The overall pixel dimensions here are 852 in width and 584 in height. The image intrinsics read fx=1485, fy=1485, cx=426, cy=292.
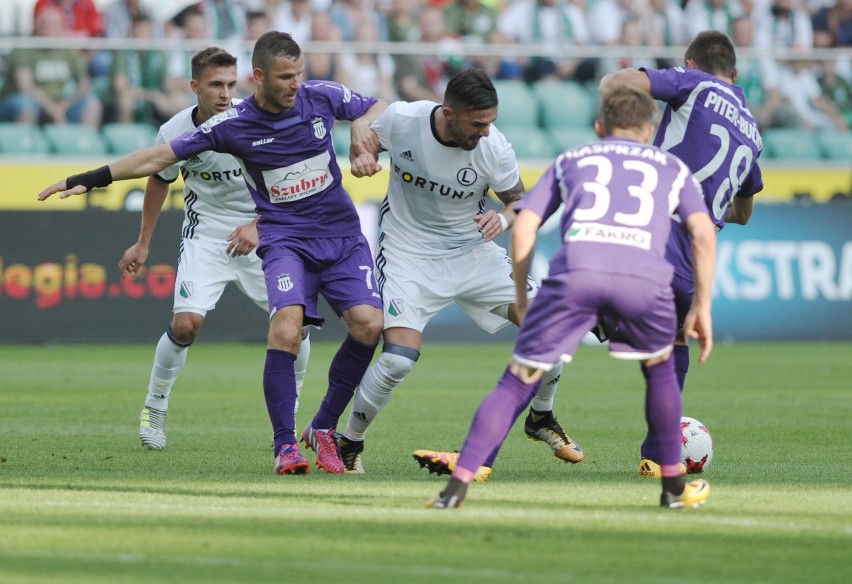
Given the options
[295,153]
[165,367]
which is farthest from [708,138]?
[165,367]

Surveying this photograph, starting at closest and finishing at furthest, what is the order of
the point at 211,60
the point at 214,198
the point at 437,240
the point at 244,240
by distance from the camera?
1. the point at 437,240
2. the point at 244,240
3. the point at 211,60
4. the point at 214,198

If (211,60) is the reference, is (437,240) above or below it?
below

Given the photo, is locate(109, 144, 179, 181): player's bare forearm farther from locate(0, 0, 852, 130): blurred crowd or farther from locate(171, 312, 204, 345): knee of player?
locate(0, 0, 852, 130): blurred crowd

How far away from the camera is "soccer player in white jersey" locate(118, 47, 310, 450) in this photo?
8.72 m

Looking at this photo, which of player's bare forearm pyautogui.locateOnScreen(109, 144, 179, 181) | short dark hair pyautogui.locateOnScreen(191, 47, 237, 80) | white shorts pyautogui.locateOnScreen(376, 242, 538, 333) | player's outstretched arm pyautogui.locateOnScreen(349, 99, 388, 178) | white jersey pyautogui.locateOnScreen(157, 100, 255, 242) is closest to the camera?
player's bare forearm pyautogui.locateOnScreen(109, 144, 179, 181)

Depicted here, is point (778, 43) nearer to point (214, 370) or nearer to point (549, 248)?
point (549, 248)

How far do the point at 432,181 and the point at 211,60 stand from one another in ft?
5.69

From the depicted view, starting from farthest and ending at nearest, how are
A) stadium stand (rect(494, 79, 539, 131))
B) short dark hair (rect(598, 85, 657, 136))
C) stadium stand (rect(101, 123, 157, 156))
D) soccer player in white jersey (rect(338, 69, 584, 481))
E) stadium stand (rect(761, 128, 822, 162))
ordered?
stadium stand (rect(761, 128, 822, 162)) < stadium stand (rect(494, 79, 539, 131)) < stadium stand (rect(101, 123, 157, 156)) < soccer player in white jersey (rect(338, 69, 584, 481)) < short dark hair (rect(598, 85, 657, 136))

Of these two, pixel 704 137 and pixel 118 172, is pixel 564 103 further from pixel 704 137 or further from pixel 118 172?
pixel 118 172

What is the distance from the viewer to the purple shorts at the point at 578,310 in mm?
5629

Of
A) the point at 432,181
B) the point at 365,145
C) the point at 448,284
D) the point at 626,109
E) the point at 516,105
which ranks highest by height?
the point at 626,109

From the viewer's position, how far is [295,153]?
7.60 meters

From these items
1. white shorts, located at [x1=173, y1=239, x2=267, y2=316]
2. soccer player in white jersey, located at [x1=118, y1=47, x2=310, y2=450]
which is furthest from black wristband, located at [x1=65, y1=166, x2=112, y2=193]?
white shorts, located at [x1=173, y1=239, x2=267, y2=316]

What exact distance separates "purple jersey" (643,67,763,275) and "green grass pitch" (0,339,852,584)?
1.34 m
